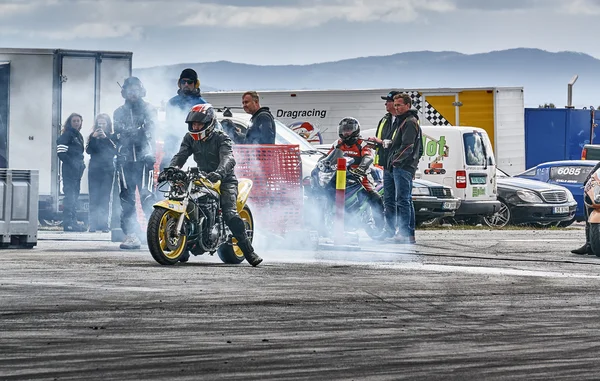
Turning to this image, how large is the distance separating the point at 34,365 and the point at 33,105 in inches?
602

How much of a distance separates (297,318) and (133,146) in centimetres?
758

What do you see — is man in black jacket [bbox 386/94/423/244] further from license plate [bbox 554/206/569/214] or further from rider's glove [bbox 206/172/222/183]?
license plate [bbox 554/206/569/214]

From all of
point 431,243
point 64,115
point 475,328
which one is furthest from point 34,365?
point 64,115

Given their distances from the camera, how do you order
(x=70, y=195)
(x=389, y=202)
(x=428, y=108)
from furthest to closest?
(x=428, y=108), (x=70, y=195), (x=389, y=202)

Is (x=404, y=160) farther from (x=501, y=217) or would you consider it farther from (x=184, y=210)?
(x=501, y=217)

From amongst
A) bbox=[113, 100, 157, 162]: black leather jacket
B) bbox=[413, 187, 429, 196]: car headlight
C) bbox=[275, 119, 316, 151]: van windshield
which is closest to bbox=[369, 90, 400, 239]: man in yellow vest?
bbox=[275, 119, 316, 151]: van windshield

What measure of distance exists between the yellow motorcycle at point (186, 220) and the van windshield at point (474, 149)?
35.0 ft

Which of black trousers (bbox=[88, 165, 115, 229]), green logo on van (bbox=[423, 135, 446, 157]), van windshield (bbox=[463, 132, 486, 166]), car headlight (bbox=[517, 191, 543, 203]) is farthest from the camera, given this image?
car headlight (bbox=[517, 191, 543, 203])

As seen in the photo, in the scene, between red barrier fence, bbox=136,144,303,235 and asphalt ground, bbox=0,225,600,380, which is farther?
red barrier fence, bbox=136,144,303,235

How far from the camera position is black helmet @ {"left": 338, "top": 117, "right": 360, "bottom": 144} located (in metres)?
17.5

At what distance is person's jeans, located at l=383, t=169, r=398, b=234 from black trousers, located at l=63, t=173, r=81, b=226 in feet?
18.2

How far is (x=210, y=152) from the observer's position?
13539 mm

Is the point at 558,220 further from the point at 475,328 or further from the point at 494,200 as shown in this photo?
the point at 475,328

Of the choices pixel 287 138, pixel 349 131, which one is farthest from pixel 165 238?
pixel 287 138
